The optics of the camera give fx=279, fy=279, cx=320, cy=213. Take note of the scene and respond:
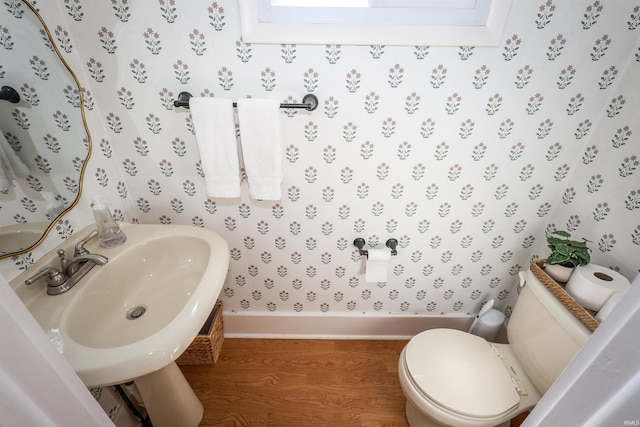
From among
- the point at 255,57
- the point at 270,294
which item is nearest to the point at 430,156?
the point at 255,57

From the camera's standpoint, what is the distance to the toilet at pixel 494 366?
3.13 ft

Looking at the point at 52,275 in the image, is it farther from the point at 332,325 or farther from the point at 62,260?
the point at 332,325

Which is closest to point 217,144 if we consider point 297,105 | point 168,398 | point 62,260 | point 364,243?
point 297,105

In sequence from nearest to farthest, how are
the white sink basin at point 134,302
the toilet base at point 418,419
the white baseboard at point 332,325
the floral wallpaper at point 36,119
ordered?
the white sink basin at point 134,302, the floral wallpaper at point 36,119, the toilet base at point 418,419, the white baseboard at point 332,325

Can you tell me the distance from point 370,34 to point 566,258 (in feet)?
3.39

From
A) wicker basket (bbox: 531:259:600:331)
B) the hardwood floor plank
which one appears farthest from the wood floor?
wicker basket (bbox: 531:259:600:331)

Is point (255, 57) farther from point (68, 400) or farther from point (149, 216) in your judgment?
point (68, 400)

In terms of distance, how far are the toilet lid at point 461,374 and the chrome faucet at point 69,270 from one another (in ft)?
3.83

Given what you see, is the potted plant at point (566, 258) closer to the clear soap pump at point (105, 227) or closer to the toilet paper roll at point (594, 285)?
the toilet paper roll at point (594, 285)

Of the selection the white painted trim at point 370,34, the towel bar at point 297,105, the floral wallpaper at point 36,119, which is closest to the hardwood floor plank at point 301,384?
the floral wallpaper at point 36,119

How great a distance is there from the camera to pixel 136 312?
0.98 metres

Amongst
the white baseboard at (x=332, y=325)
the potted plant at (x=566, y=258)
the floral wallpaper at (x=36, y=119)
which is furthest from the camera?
the white baseboard at (x=332, y=325)

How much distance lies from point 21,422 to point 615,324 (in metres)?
0.74

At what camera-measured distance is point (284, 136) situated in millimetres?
1108
